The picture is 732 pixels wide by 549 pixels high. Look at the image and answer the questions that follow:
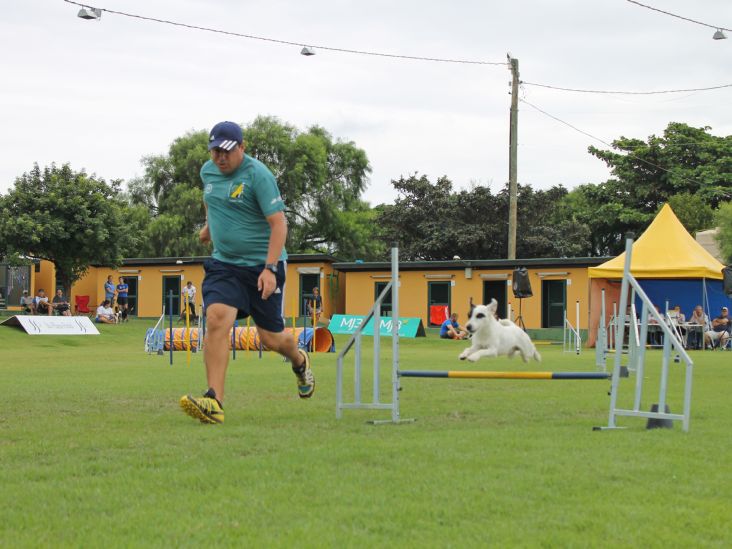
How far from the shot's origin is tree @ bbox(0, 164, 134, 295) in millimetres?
34281

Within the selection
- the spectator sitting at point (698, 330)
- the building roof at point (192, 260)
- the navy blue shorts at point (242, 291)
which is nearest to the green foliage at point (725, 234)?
the spectator sitting at point (698, 330)

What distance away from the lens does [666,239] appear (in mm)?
25125

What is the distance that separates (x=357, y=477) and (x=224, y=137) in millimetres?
2859

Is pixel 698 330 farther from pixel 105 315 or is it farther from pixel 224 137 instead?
pixel 224 137

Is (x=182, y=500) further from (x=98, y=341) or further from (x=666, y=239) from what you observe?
(x=98, y=341)

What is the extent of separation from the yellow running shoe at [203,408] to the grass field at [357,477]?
128mm

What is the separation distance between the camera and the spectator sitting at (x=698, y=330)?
26.0 metres

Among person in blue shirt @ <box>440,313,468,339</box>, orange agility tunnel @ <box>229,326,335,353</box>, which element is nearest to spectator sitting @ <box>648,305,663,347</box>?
person in blue shirt @ <box>440,313,468,339</box>

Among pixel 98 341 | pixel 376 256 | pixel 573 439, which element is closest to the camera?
pixel 573 439

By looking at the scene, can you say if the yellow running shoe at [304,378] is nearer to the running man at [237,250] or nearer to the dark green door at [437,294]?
the running man at [237,250]

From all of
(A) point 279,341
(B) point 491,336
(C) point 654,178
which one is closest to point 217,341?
(A) point 279,341

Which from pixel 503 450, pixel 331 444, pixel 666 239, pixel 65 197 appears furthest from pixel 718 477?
pixel 65 197

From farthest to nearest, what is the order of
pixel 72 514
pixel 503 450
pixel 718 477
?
1. pixel 503 450
2. pixel 718 477
3. pixel 72 514

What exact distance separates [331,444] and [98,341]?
25.4 metres
